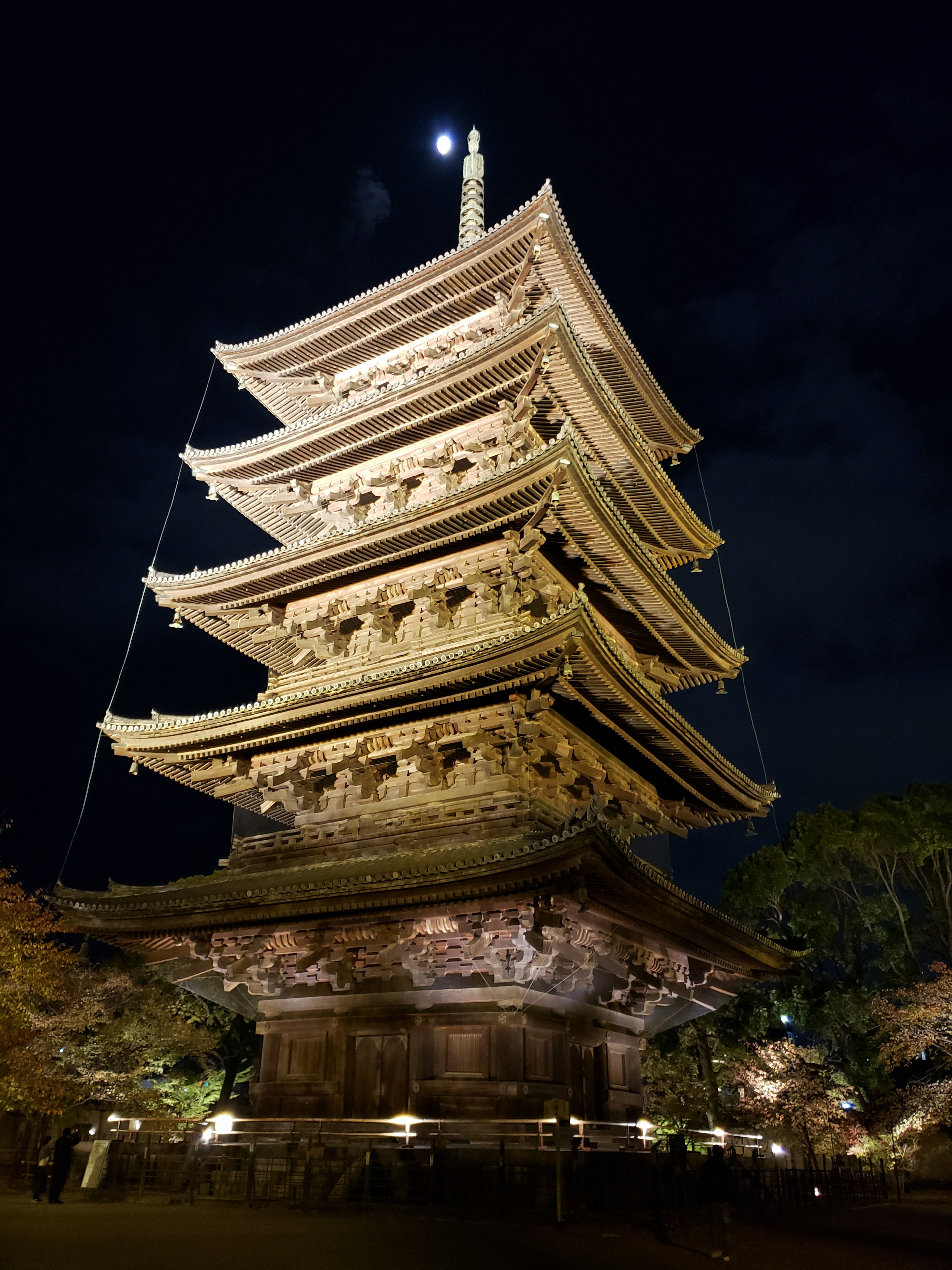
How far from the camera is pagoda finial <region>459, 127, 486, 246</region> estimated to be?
27484 mm

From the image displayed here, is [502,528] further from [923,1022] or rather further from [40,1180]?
[923,1022]

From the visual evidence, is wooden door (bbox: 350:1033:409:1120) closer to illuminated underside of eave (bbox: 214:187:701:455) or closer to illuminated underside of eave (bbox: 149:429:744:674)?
illuminated underside of eave (bbox: 149:429:744:674)

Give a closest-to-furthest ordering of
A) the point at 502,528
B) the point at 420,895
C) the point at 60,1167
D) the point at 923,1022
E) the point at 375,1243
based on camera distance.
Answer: the point at 375,1243, the point at 60,1167, the point at 420,895, the point at 502,528, the point at 923,1022

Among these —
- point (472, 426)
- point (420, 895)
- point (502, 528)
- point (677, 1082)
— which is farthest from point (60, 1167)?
point (677, 1082)

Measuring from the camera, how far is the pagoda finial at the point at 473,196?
27.5 metres

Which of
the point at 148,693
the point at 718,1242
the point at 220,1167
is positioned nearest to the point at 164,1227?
the point at 220,1167

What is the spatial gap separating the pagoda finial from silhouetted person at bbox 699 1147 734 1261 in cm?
2449

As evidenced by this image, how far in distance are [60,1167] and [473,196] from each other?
28317 mm

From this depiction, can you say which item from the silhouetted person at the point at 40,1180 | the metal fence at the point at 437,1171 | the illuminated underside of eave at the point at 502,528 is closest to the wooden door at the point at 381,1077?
the metal fence at the point at 437,1171

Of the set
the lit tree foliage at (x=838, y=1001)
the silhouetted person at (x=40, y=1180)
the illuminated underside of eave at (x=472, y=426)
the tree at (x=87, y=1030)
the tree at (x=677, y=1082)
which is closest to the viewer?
the silhouetted person at (x=40, y=1180)

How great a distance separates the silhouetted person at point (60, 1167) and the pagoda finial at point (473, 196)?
24612 mm

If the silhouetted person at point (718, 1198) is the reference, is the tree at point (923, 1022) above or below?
above

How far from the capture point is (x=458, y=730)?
55.8 feet

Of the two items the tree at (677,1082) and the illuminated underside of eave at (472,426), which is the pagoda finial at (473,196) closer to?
the illuminated underside of eave at (472,426)
